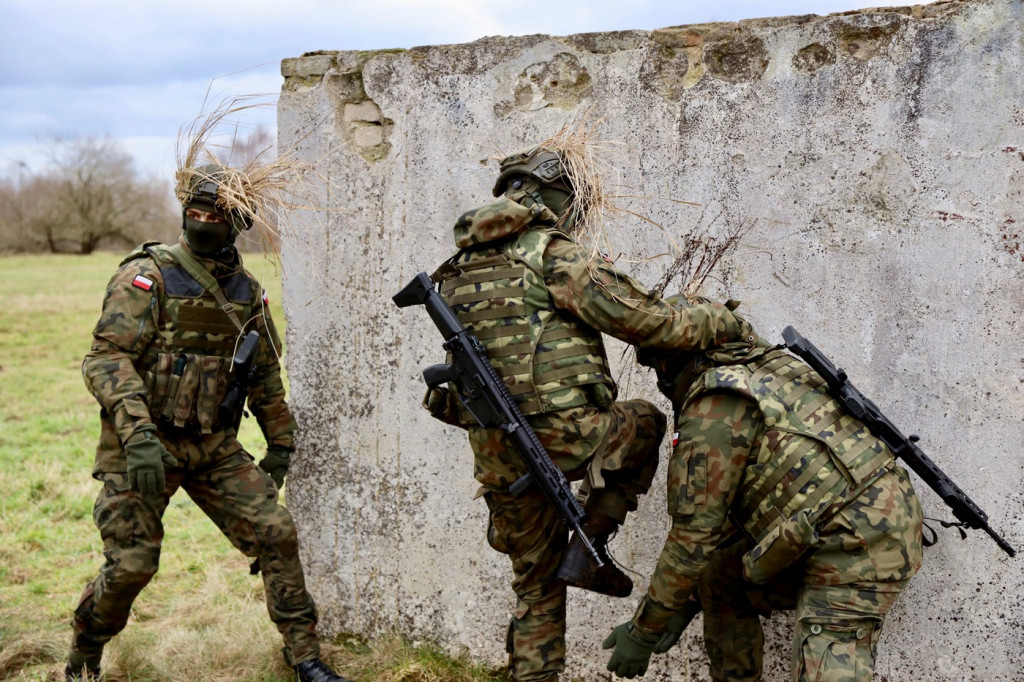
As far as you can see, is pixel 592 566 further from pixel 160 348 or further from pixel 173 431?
pixel 160 348

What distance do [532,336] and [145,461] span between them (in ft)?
5.19

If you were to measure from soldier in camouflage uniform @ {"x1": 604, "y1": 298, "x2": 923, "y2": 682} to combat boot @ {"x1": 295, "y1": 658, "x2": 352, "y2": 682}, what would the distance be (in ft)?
4.76

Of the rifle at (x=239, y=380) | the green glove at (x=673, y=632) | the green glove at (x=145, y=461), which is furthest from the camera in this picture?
the rifle at (x=239, y=380)

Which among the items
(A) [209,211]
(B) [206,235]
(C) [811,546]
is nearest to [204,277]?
(B) [206,235]

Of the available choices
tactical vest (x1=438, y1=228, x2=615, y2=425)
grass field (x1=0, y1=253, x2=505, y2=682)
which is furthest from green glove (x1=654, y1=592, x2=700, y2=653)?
grass field (x1=0, y1=253, x2=505, y2=682)

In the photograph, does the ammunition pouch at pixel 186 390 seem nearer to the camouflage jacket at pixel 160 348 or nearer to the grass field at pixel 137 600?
the camouflage jacket at pixel 160 348

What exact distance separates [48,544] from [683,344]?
4739 mm

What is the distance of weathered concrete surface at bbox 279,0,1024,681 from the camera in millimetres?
3348

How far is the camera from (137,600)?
17.0 feet

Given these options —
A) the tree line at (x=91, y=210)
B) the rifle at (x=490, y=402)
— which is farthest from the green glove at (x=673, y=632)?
the tree line at (x=91, y=210)

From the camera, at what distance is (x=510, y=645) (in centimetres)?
348

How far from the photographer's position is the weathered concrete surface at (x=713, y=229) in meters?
3.35

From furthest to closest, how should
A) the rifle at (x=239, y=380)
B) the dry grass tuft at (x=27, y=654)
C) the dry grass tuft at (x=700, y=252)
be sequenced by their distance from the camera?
1. the dry grass tuft at (x=27, y=654)
2. the rifle at (x=239, y=380)
3. the dry grass tuft at (x=700, y=252)

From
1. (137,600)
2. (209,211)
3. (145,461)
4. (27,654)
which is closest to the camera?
(145,461)
